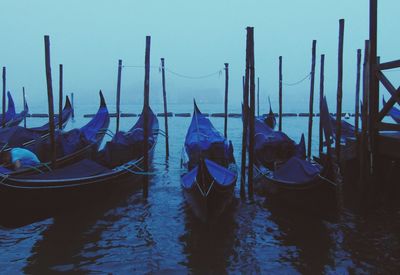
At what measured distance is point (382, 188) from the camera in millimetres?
7422

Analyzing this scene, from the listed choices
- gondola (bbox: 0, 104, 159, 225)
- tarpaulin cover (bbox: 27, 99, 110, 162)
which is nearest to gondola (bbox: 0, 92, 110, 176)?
tarpaulin cover (bbox: 27, 99, 110, 162)

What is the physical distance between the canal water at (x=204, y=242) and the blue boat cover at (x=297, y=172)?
1.92 ft

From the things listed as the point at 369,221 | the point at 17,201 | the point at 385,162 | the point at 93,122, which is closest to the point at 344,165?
the point at 385,162

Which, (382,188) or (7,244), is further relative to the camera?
(382,188)

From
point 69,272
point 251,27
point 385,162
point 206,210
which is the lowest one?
point 69,272

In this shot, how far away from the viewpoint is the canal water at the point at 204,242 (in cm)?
530

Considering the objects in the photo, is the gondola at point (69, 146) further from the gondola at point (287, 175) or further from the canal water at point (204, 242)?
the gondola at point (287, 175)

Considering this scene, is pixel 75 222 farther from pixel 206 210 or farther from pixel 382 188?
pixel 382 188

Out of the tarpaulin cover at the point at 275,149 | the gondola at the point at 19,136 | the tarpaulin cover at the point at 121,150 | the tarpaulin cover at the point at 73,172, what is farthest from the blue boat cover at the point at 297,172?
the gondola at the point at 19,136

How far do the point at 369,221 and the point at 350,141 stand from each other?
6.77 feet

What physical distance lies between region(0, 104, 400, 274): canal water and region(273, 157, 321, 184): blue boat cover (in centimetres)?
58

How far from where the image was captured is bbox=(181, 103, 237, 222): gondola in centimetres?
637

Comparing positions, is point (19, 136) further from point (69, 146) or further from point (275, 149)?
point (275, 149)

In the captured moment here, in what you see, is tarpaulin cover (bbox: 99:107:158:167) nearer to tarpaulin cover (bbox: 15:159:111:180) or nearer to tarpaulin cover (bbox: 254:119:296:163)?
tarpaulin cover (bbox: 15:159:111:180)
